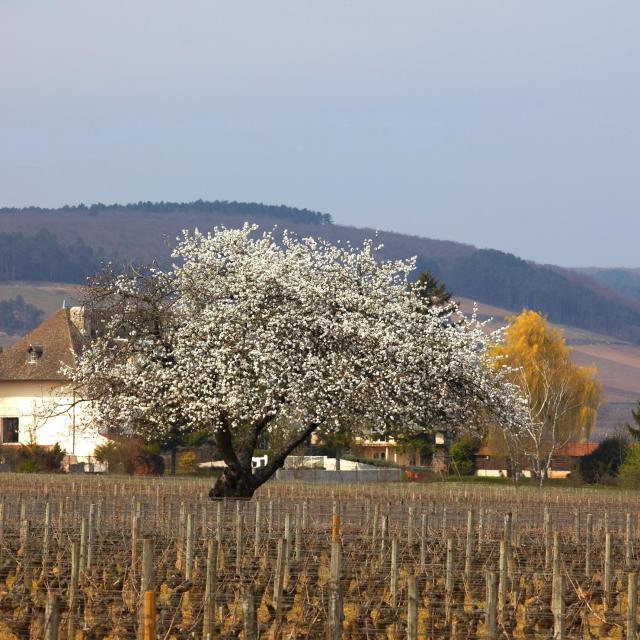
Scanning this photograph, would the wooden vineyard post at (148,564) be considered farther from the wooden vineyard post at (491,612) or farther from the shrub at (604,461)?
the shrub at (604,461)

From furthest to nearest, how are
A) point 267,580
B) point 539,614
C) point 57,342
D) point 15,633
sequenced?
1. point 57,342
2. point 267,580
3. point 539,614
4. point 15,633

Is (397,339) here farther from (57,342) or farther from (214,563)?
(57,342)

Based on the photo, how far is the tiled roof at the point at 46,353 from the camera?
96688 mm

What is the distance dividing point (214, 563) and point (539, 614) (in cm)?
483

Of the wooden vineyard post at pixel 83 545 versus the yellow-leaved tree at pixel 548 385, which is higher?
the yellow-leaved tree at pixel 548 385

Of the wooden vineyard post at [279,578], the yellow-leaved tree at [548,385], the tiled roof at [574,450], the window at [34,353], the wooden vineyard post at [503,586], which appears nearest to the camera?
the wooden vineyard post at [503,586]

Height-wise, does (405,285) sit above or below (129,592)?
above

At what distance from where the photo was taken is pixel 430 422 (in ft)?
161

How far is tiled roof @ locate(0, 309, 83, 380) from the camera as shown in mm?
96688

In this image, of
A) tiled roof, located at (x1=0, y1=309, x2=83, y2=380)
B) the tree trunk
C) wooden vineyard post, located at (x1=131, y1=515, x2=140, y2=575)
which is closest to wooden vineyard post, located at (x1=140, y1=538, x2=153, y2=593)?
wooden vineyard post, located at (x1=131, y1=515, x2=140, y2=575)

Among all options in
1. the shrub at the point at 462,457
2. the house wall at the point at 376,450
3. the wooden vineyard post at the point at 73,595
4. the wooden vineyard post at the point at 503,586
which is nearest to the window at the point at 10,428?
the house wall at the point at 376,450

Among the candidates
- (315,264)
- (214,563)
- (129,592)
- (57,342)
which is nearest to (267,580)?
(129,592)

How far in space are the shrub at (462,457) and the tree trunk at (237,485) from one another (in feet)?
158

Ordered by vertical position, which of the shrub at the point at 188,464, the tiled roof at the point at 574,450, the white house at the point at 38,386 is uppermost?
the white house at the point at 38,386
